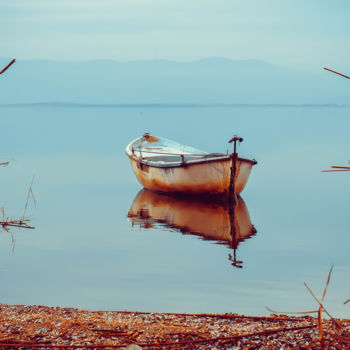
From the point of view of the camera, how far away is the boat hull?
18250 mm

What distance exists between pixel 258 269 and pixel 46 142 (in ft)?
158

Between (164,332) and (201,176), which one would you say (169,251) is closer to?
(201,176)

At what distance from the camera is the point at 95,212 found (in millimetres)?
20547

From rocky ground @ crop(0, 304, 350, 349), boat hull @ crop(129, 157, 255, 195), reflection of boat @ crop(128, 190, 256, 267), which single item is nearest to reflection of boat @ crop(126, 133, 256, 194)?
boat hull @ crop(129, 157, 255, 195)

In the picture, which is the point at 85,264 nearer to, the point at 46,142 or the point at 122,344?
the point at 122,344

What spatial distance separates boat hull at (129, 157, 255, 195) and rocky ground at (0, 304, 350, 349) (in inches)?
456

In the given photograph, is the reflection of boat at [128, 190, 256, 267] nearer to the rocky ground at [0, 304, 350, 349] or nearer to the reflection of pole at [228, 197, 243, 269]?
the reflection of pole at [228, 197, 243, 269]

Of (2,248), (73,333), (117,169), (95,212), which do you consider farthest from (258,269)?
(117,169)

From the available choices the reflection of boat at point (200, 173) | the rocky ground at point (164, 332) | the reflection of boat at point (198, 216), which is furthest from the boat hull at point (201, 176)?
the rocky ground at point (164, 332)

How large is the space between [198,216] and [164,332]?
12395 mm

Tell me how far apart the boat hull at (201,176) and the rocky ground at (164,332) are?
1158 centimetres

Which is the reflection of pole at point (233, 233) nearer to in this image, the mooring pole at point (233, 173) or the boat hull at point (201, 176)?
the mooring pole at point (233, 173)

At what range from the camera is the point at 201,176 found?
18.7 metres

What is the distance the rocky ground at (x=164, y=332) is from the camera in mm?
5613
